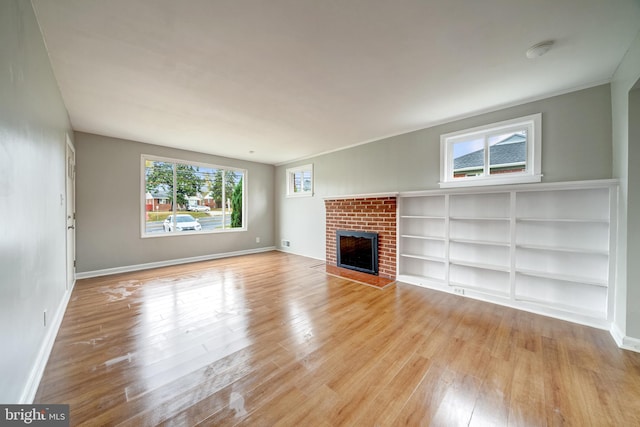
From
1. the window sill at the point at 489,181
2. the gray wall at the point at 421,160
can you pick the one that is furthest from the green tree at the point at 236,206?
the window sill at the point at 489,181

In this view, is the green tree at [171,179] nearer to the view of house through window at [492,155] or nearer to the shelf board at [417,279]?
the shelf board at [417,279]

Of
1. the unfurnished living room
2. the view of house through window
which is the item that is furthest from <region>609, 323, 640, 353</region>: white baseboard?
the view of house through window

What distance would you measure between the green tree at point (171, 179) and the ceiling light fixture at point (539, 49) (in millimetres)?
5875

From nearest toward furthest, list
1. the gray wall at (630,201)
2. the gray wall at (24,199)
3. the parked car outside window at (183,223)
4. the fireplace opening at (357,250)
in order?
1. the gray wall at (24,199)
2. the gray wall at (630,201)
3. the fireplace opening at (357,250)
4. the parked car outside window at (183,223)

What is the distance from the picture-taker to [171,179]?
5.11m

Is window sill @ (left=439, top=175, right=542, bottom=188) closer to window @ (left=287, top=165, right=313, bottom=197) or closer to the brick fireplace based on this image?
the brick fireplace

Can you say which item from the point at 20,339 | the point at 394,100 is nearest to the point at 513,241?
the point at 394,100

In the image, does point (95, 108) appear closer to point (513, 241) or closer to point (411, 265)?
point (411, 265)

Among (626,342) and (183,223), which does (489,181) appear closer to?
(626,342)

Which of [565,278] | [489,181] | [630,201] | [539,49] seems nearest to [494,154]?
[489,181]

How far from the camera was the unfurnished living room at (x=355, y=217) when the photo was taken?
4.89 feet

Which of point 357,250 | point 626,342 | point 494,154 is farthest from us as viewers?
point 357,250

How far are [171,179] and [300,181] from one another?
3.00 metres

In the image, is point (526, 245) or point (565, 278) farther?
point (526, 245)
